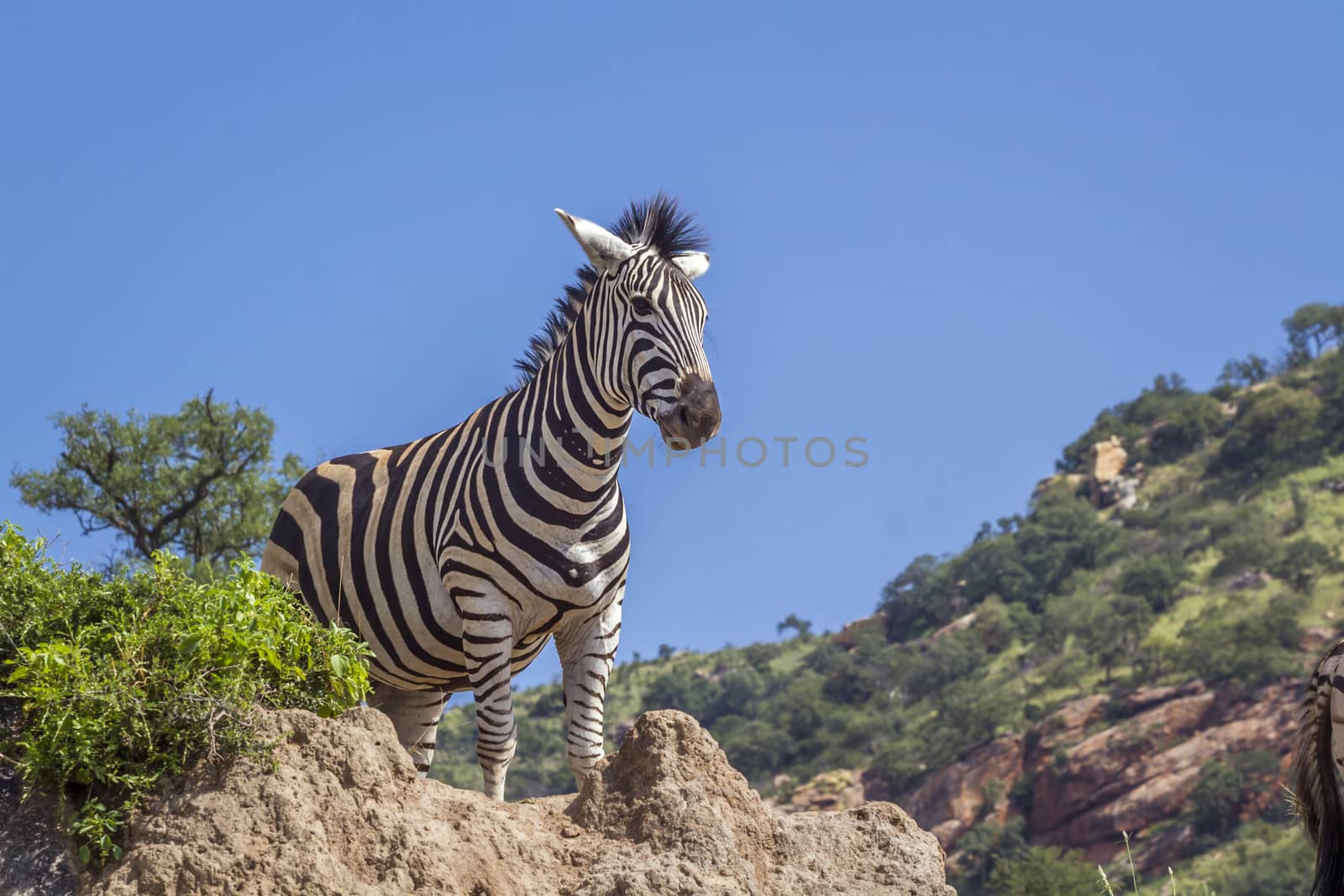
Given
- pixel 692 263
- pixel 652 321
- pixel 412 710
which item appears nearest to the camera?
pixel 652 321

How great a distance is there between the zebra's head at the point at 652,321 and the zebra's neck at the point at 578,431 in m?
0.09

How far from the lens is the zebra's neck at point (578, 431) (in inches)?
340

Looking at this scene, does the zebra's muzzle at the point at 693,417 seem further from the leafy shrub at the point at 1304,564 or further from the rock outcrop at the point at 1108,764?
the leafy shrub at the point at 1304,564

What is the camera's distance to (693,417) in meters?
7.72

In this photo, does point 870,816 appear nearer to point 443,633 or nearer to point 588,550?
point 588,550

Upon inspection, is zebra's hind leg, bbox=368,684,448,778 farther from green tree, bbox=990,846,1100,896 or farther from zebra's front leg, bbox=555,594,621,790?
green tree, bbox=990,846,1100,896

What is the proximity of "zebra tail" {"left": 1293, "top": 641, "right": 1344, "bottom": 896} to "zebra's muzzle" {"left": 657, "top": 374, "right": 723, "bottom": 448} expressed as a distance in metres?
4.10

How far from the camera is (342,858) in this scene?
5684 mm

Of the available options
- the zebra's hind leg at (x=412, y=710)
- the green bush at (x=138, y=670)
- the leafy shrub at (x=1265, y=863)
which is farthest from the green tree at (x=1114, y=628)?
the green bush at (x=138, y=670)

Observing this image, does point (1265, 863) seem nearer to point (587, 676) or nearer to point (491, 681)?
point (587, 676)

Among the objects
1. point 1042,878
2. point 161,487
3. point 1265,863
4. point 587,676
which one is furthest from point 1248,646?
point 587,676

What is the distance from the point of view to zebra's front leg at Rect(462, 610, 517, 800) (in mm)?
8398

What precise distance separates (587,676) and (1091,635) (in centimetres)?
7899

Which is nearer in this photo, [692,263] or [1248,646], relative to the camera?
[692,263]
